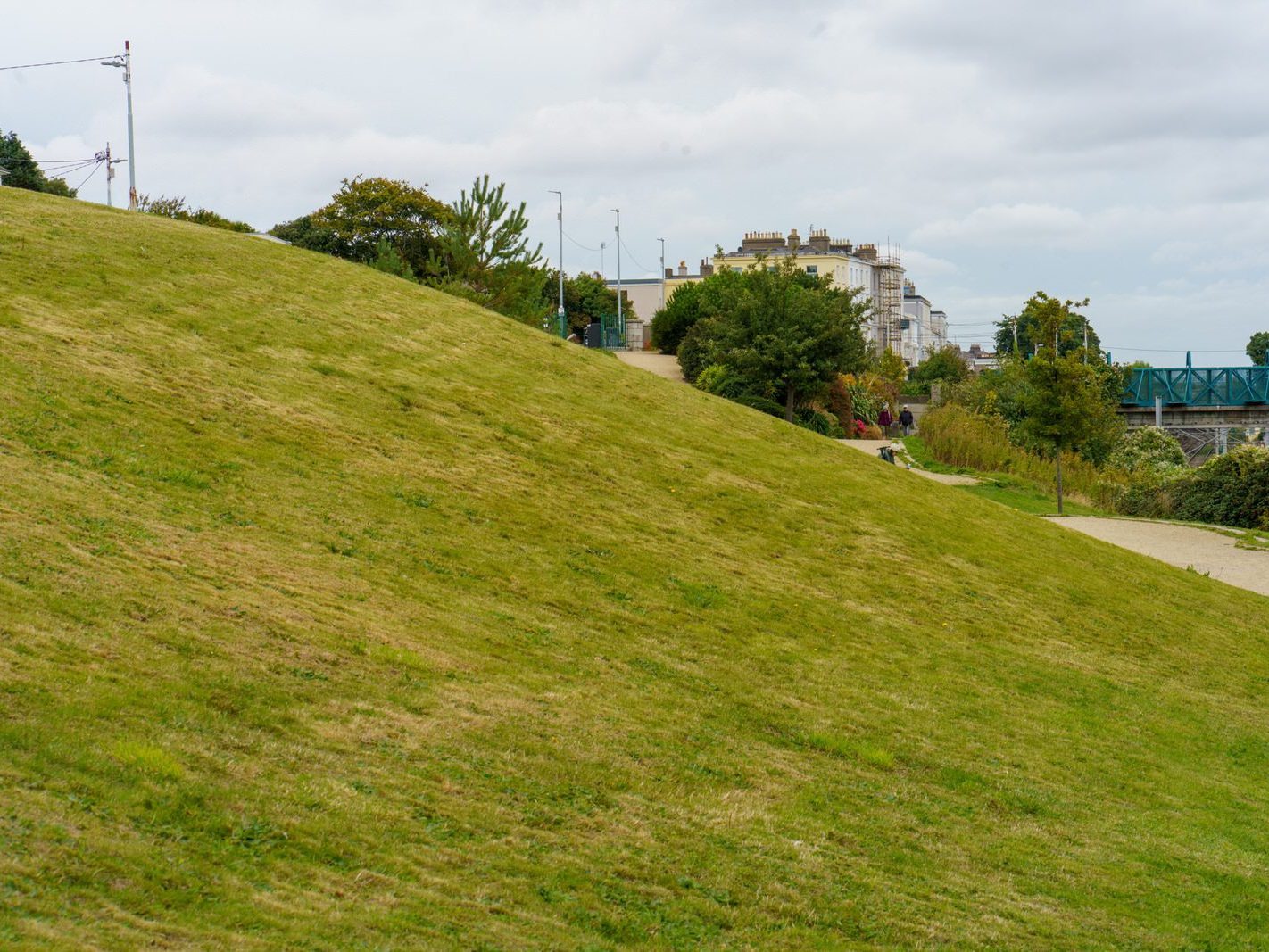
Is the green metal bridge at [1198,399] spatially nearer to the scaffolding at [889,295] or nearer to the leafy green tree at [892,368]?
the leafy green tree at [892,368]

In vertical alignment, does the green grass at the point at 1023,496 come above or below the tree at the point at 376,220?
below

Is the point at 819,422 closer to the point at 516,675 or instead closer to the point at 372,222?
the point at 372,222

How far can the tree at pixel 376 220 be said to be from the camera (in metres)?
61.3

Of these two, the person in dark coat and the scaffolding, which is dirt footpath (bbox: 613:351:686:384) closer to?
the person in dark coat

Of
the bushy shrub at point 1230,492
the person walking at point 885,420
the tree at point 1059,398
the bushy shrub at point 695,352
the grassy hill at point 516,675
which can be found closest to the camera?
the grassy hill at point 516,675

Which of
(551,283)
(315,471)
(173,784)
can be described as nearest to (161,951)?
(173,784)

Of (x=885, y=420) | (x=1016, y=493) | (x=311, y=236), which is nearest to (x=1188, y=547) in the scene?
(x=1016, y=493)

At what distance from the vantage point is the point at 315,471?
46.0 ft

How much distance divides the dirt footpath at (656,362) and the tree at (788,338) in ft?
25.5

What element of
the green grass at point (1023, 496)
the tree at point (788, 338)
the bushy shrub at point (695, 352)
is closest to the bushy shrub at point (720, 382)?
the tree at point (788, 338)

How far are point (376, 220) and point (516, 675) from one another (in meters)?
54.6

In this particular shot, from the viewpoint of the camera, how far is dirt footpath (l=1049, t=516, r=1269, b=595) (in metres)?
25.3

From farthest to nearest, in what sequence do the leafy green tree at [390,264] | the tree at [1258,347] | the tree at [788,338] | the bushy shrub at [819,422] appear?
1. the tree at [1258,347]
2. the bushy shrub at [819,422]
3. the tree at [788,338]
4. the leafy green tree at [390,264]

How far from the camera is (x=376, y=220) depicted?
6184 cm
